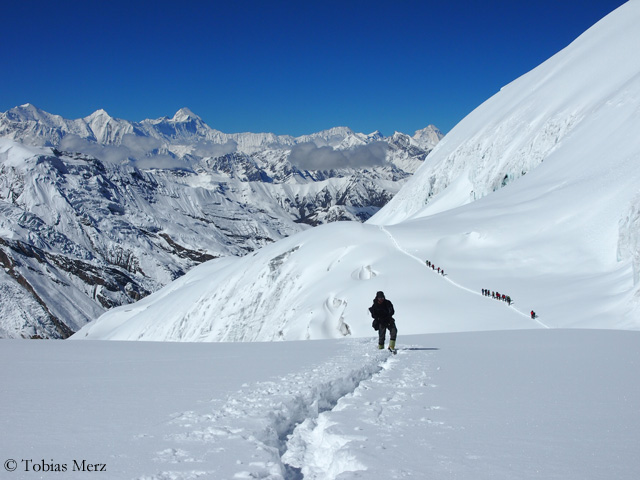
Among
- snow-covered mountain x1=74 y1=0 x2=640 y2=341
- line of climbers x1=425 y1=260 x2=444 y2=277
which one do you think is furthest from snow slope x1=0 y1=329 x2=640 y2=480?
line of climbers x1=425 y1=260 x2=444 y2=277

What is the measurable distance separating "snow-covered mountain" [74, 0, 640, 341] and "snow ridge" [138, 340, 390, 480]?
2128 cm

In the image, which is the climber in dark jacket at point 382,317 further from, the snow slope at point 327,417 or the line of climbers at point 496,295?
the line of climbers at point 496,295

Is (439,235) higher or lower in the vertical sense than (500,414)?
higher

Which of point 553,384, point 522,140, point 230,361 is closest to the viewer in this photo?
point 553,384

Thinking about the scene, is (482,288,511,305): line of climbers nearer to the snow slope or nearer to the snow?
the snow

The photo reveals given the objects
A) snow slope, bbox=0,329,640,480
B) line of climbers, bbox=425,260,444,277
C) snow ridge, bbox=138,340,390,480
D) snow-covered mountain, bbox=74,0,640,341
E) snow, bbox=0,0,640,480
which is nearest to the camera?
snow slope, bbox=0,329,640,480

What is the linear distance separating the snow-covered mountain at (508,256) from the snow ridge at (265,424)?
2128cm

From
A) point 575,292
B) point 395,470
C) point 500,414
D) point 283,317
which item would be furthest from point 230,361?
point 283,317

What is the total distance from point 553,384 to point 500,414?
101 inches

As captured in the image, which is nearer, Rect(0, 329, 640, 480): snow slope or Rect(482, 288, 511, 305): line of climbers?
Rect(0, 329, 640, 480): snow slope

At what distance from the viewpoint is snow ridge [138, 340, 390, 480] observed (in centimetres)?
525

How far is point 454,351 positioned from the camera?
14.2 metres

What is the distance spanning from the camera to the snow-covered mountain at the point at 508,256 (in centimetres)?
3173

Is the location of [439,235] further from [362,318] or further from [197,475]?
[197,475]
